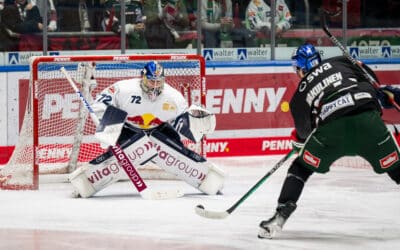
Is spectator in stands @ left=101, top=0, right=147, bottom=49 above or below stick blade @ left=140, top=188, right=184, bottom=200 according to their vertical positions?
above

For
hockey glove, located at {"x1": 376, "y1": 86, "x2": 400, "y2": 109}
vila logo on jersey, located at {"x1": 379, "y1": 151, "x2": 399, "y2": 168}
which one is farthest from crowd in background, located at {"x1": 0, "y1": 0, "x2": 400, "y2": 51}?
vila logo on jersey, located at {"x1": 379, "y1": 151, "x2": 399, "y2": 168}

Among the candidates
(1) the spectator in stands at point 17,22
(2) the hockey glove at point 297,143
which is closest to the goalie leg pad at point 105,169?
(2) the hockey glove at point 297,143

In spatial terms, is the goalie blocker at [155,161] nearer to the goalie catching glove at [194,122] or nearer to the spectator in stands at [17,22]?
the goalie catching glove at [194,122]

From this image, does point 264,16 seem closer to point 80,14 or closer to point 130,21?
point 130,21

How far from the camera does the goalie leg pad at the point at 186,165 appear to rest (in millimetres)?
8031

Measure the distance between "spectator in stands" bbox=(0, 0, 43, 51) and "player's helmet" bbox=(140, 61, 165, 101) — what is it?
7.56ft

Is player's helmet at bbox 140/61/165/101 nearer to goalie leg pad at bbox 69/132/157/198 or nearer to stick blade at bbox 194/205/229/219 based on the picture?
goalie leg pad at bbox 69/132/157/198

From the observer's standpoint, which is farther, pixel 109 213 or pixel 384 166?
pixel 109 213

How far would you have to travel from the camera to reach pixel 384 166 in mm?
6172

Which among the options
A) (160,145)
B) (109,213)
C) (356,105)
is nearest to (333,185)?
(160,145)

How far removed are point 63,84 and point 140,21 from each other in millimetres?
1474

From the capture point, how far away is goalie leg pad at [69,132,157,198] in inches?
314

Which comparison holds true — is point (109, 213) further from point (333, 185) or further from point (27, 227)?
point (333, 185)

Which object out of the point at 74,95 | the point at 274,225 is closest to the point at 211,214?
the point at 274,225
